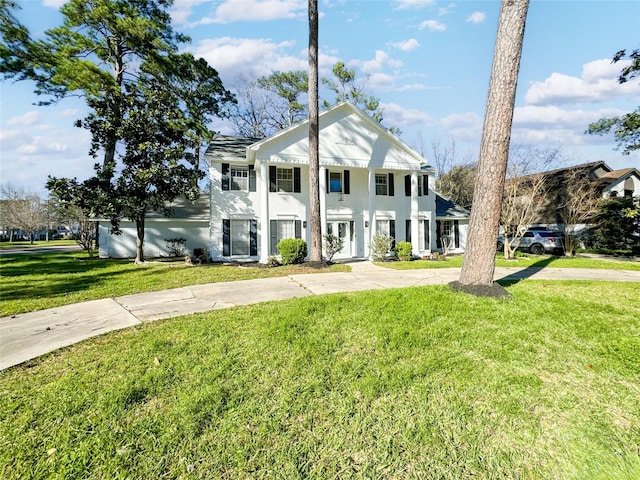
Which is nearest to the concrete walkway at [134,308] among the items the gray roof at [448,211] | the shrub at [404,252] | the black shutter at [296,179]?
the shrub at [404,252]

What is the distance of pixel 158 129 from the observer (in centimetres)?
1431

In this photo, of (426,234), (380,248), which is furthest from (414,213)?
(380,248)

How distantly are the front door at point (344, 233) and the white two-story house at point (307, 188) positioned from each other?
0.18 ft

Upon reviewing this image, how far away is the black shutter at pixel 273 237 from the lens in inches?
608

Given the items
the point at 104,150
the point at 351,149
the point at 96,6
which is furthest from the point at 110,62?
the point at 351,149

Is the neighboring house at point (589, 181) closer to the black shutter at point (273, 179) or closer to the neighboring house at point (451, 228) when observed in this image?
the neighboring house at point (451, 228)

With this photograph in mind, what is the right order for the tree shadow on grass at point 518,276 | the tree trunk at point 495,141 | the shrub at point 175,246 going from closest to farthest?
the tree trunk at point 495,141
the tree shadow on grass at point 518,276
the shrub at point 175,246

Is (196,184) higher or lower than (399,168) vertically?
lower

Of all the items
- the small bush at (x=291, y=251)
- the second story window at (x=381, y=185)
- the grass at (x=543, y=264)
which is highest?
the second story window at (x=381, y=185)

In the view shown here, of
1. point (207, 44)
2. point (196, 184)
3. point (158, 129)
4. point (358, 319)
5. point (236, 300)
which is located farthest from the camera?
point (207, 44)

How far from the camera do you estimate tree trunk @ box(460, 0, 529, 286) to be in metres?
5.48

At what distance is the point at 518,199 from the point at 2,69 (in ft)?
96.6

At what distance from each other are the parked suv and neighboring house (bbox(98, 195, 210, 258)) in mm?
20640

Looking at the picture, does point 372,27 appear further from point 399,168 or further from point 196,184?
point 196,184
